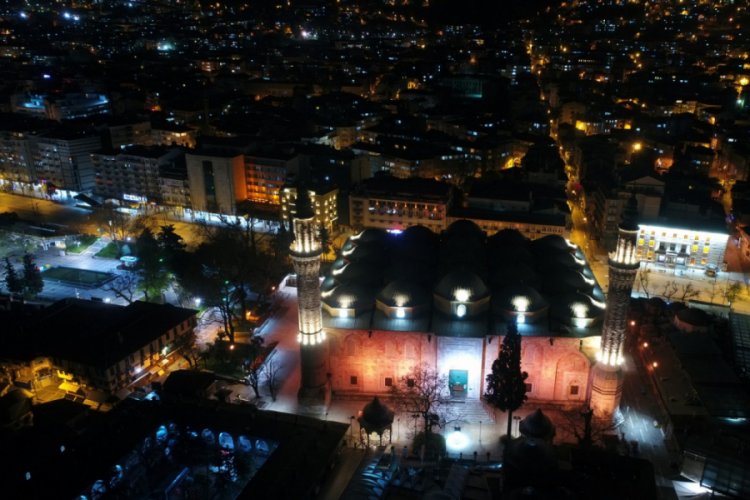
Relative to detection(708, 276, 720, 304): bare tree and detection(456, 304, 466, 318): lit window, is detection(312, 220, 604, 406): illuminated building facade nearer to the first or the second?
detection(456, 304, 466, 318): lit window

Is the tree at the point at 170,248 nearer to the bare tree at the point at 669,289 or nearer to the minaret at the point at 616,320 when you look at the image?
the minaret at the point at 616,320

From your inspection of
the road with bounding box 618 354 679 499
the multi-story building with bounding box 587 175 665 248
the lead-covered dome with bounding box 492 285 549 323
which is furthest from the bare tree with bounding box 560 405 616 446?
the multi-story building with bounding box 587 175 665 248

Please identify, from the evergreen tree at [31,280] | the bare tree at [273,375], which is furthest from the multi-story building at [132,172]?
the bare tree at [273,375]

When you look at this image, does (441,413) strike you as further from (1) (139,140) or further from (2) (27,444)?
(1) (139,140)

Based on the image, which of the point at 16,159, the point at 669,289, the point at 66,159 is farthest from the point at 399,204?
the point at 16,159

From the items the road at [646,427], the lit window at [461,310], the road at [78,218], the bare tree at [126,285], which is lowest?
the road at [646,427]

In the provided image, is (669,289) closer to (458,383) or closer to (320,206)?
(458,383)

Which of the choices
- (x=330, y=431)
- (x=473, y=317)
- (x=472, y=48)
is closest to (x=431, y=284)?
(x=473, y=317)
